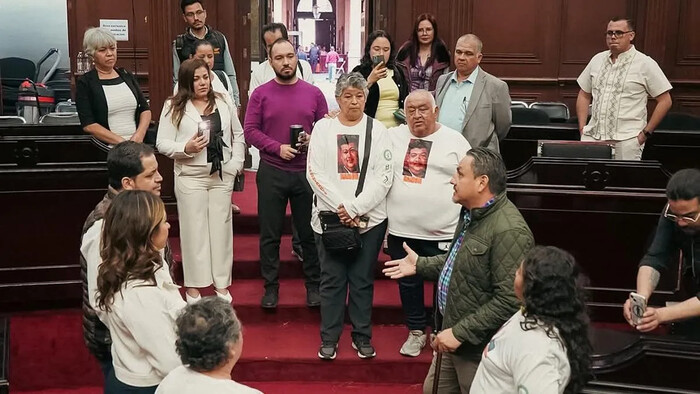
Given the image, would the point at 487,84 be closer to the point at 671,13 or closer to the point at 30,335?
the point at 30,335

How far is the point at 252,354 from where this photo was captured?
4391mm

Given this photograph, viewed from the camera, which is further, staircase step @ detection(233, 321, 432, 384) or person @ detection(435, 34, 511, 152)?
person @ detection(435, 34, 511, 152)

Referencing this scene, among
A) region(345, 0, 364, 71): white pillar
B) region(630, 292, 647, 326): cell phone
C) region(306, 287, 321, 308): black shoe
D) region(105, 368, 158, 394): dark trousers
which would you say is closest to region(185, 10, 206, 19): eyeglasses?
region(306, 287, 321, 308): black shoe

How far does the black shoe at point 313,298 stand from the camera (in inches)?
183

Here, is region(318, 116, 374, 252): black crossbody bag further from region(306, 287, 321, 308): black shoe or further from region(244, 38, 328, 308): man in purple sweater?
region(306, 287, 321, 308): black shoe

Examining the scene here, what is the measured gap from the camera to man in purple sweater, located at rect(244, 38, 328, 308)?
4480 millimetres

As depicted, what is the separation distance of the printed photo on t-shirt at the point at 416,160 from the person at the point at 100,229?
1430mm

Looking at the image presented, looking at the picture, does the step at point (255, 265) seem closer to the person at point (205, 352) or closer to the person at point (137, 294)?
the person at point (137, 294)

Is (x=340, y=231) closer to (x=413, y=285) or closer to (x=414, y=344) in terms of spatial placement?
(x=413, y=285)

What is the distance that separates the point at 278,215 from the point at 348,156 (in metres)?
0.68

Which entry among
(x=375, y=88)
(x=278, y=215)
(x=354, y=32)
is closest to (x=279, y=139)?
(x=278, y=215)

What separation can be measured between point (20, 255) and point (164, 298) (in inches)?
101

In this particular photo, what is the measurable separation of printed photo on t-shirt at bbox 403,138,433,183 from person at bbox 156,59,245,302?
3.23 ft

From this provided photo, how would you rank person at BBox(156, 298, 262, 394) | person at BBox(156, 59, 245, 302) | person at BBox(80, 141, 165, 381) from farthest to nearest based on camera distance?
person at BBox(156, 59, 245, 302) < person at BBox(80, 141, 165, 381) < person at BBox(156, 298, 262, 394)
